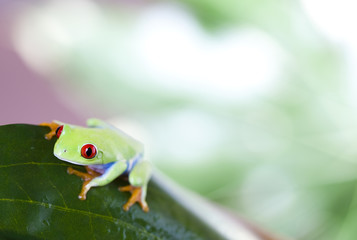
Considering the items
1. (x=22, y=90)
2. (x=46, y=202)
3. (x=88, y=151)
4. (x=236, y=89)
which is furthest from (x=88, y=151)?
(x=22, y=90)

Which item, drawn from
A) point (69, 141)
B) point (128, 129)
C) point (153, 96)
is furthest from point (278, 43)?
point (69, 141)

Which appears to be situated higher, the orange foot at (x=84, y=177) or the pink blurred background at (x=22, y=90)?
the orange foot at (x=84, y=177)

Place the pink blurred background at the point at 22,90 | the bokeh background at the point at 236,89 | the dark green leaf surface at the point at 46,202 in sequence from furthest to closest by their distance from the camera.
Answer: the pink blurred background at the point at 22,90 → the bokeh background at the point at 236,89 → the dark green leaf surface at the point at 46,202

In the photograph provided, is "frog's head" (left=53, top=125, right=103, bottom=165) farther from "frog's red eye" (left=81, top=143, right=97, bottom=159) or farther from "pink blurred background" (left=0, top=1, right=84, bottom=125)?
"pink blurred background" (left=0, top=1, right=84, bottom=125)

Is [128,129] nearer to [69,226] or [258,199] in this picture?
[258,199]

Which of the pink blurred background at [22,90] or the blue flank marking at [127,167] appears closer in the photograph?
the blue flank marking at [127,167]

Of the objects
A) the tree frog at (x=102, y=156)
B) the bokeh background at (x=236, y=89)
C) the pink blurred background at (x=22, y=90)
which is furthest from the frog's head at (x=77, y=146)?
the pink blurred background at (x=22, y=90)

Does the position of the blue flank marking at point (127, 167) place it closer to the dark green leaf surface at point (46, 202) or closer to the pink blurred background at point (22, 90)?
the dark green leaf surface at point (46, 202)

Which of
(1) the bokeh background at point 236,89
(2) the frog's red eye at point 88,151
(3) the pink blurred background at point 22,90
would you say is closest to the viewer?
(2) the frog's red eye at point 88,151
